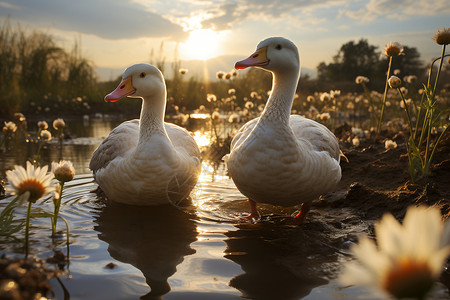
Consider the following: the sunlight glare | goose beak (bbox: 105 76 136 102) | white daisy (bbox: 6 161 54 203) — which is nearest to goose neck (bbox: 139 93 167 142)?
goose beak (bbox: 105 76 136 102)

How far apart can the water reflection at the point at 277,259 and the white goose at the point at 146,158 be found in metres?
0.88

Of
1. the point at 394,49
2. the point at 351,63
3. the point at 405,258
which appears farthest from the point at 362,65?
the point at 405,258

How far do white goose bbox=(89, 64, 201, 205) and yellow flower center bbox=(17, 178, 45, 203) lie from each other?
1.68 meters

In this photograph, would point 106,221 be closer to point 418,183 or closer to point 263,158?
point 263,158

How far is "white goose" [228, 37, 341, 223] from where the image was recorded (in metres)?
3.34

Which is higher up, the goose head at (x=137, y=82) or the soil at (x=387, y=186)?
the goose head at (x=137, y=82)

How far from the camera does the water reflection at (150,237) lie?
8.55 feet

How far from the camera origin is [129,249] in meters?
2.99

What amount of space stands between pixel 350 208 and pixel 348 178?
116cm

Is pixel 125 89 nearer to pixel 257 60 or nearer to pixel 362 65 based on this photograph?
pixel 257 60

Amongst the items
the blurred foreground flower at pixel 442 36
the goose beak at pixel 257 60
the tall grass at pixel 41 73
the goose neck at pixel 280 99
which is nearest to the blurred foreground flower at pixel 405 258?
the goose neck at pixel 280 99

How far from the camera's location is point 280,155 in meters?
3.33

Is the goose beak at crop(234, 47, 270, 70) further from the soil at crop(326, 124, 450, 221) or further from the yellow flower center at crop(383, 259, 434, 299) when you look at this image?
the yellow flower center at crop(383, 259, 434, 299)

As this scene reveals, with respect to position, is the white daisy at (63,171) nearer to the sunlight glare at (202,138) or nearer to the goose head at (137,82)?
the goose head at (137,82)
